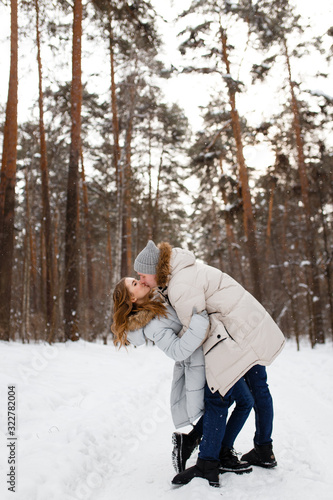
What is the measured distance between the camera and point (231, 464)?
3.02 meters

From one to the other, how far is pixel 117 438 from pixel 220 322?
1976 mm

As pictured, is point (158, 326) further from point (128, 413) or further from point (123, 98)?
point (123, 98)

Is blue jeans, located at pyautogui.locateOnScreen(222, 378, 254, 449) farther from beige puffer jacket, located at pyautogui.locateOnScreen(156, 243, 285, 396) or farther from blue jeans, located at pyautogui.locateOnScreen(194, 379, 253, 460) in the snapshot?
beige puffer jacket, located at pyautogui.locateOnScreen(156, 243, 285, 396)

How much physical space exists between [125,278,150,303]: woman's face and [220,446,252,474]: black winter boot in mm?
1393

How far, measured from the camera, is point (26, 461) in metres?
2.93

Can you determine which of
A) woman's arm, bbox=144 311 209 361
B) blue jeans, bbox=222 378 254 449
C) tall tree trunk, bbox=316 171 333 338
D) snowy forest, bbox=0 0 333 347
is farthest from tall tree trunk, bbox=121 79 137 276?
blue jeans, bbox=222 378 254 449

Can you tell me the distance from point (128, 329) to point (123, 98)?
14.1m

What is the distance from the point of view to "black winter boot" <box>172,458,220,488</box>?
2.72 metres

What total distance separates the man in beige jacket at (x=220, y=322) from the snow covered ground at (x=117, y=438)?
296 millimetres

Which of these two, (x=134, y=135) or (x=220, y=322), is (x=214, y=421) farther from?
(x=134, y=135)

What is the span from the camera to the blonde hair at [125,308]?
287cm

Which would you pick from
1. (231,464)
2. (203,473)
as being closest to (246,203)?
(231,464)

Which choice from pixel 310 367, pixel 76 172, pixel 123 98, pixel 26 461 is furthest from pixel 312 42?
pixel 26 461
